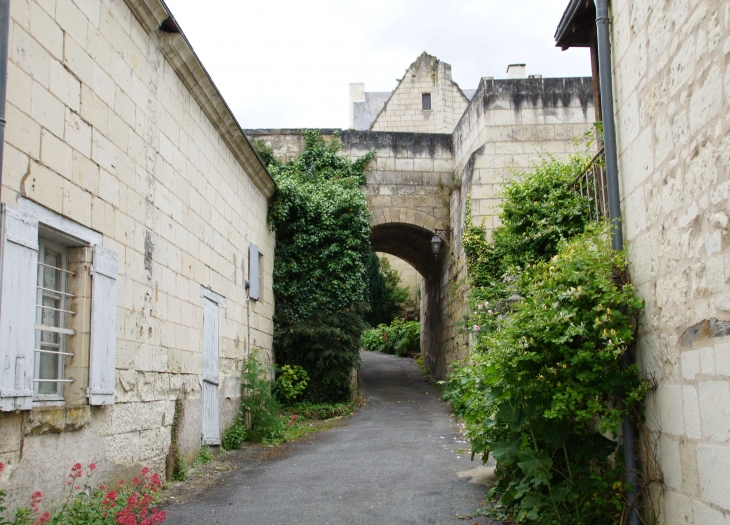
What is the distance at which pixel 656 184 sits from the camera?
3.95m

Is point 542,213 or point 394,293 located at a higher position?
point 394,293

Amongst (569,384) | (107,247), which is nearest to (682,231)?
(569,384)

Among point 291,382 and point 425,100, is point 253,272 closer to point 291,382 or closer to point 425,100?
point 291,382

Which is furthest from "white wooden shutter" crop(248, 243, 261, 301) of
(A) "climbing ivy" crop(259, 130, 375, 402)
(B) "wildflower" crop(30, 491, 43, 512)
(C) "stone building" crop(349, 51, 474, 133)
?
(C) "stone building" crop(349, 51, 474, 133)

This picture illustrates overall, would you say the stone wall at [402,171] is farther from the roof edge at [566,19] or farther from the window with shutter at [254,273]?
the roof edge at [566,19]

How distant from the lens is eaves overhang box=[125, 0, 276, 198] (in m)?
6.04

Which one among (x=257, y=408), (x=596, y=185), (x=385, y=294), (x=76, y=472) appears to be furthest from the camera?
(x=385, y=294)

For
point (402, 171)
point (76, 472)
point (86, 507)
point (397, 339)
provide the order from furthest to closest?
point (397, 339), point (402, 171), point (76, 472), point (86, 507)

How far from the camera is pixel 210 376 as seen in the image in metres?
7.70

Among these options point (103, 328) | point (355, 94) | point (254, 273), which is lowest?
point (103, 328)

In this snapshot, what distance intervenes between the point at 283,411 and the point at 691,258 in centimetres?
866

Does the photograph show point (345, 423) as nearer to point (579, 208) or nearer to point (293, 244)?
point (293, 244)

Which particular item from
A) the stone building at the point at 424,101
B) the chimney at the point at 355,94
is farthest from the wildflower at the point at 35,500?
the chimney at the point at 355,94

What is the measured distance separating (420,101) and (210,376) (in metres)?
21.7
